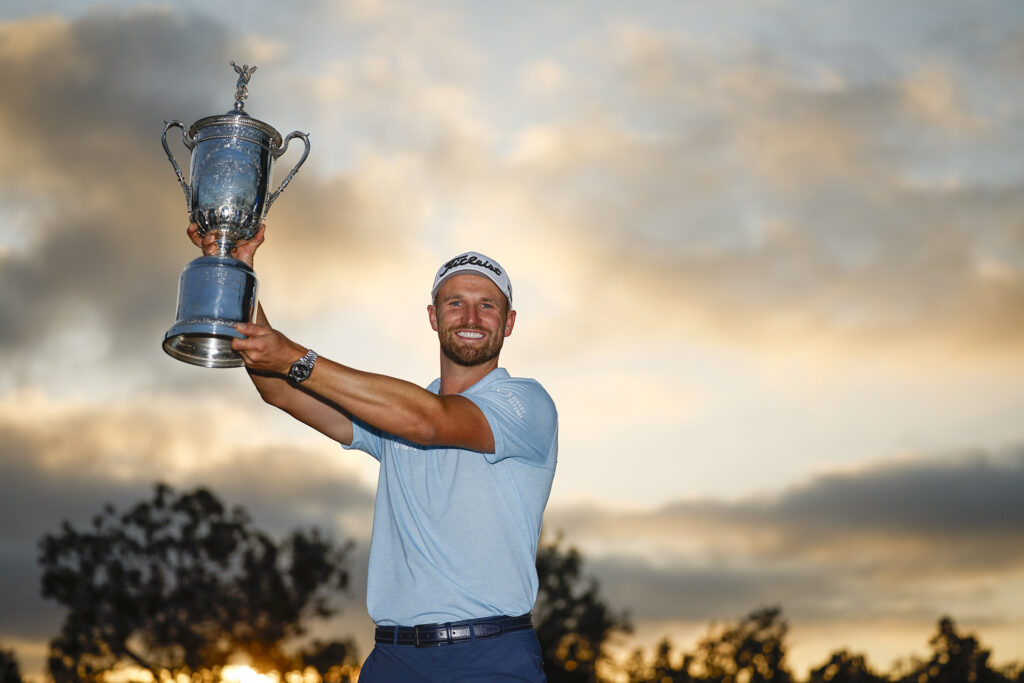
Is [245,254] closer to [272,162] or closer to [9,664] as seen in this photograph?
[272,162]

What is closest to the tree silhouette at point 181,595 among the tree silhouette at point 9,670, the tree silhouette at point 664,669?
the tree silhouette at point 9,670

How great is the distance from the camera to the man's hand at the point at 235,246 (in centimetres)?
497

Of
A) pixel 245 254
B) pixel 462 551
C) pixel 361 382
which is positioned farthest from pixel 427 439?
pixel 245 254

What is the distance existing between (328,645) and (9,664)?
1886 cm

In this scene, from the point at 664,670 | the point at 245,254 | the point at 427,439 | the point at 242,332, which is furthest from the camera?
→ the point at 664,670

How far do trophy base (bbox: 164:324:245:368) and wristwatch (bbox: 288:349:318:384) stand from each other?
580 millimetres

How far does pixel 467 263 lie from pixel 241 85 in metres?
1.56

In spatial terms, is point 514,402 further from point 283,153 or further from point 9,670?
point 9,670

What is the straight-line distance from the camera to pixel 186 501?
170 feet

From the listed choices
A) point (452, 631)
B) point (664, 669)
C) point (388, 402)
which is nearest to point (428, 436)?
point (388, 402)

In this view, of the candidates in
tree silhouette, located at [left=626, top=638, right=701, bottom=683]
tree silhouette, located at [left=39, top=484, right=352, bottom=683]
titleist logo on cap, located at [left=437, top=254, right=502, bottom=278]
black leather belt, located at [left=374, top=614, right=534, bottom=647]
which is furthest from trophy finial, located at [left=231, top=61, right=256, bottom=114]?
tree silhouette, located at [left=626, top=638, right=701, bottom=683]

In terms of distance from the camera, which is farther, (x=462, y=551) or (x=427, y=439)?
(x=462, y=551)

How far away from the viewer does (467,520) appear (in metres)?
4.83

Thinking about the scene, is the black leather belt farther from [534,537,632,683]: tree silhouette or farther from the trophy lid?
[534,537,632,683]: tree silhouette
